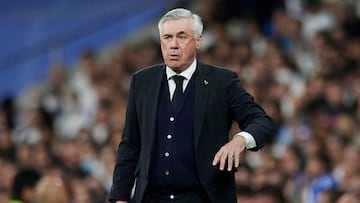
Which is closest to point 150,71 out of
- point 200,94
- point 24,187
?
point 200,94

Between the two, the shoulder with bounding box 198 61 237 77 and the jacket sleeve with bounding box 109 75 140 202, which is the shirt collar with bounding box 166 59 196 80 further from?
the jacket sleeve with bounding box 109 75 140 202

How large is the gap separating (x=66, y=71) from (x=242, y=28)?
121 inches

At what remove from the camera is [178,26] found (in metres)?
6.91

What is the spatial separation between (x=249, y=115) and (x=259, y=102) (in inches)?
287

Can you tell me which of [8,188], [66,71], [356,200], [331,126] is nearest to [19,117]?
[66,71]

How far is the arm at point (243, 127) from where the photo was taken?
6.59 m

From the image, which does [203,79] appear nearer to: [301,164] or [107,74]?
[301,164]

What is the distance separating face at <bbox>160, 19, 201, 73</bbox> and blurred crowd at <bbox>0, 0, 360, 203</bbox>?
3.09m

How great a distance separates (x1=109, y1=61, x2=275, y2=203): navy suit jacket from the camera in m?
6.95

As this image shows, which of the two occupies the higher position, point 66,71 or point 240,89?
point 66,71

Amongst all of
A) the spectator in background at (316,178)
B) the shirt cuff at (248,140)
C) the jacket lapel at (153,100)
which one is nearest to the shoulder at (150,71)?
the jacket lapel at (153,100)

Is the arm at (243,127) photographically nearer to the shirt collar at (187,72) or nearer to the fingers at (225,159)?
the fingers at (225,159)

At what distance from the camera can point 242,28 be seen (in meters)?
16.9

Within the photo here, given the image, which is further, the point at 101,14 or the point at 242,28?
the point at 101,14
